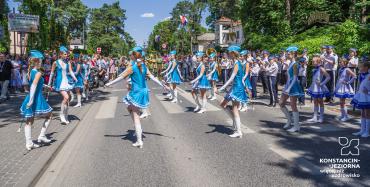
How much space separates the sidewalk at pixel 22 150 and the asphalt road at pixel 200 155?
0.20 meters

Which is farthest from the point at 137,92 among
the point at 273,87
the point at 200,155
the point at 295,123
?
the point at 273,87

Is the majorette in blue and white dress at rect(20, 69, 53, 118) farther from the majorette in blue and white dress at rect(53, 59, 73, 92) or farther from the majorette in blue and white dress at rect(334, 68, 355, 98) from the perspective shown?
the majorette in blue and white dress at rect(334, 68, 355, 98)

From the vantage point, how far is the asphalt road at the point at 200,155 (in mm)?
5699

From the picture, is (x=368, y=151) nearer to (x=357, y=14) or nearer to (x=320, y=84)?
(x=320, y=84)

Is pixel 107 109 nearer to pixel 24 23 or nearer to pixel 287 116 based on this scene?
pixel 287 116

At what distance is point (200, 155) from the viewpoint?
278 inches

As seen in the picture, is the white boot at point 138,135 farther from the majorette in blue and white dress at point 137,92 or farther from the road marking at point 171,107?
the road marking at point 171,107

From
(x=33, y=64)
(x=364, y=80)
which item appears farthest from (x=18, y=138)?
(x=364, y=80)

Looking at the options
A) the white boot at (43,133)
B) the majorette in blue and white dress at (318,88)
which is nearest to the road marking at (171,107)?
the majorette in blue and white dress at (318,88)

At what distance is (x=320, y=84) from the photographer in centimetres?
995

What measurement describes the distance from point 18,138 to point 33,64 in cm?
214

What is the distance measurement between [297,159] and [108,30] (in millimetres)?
90591

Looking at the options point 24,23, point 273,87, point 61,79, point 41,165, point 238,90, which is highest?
point 24,23

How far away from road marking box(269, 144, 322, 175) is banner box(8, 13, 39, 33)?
2942cm
